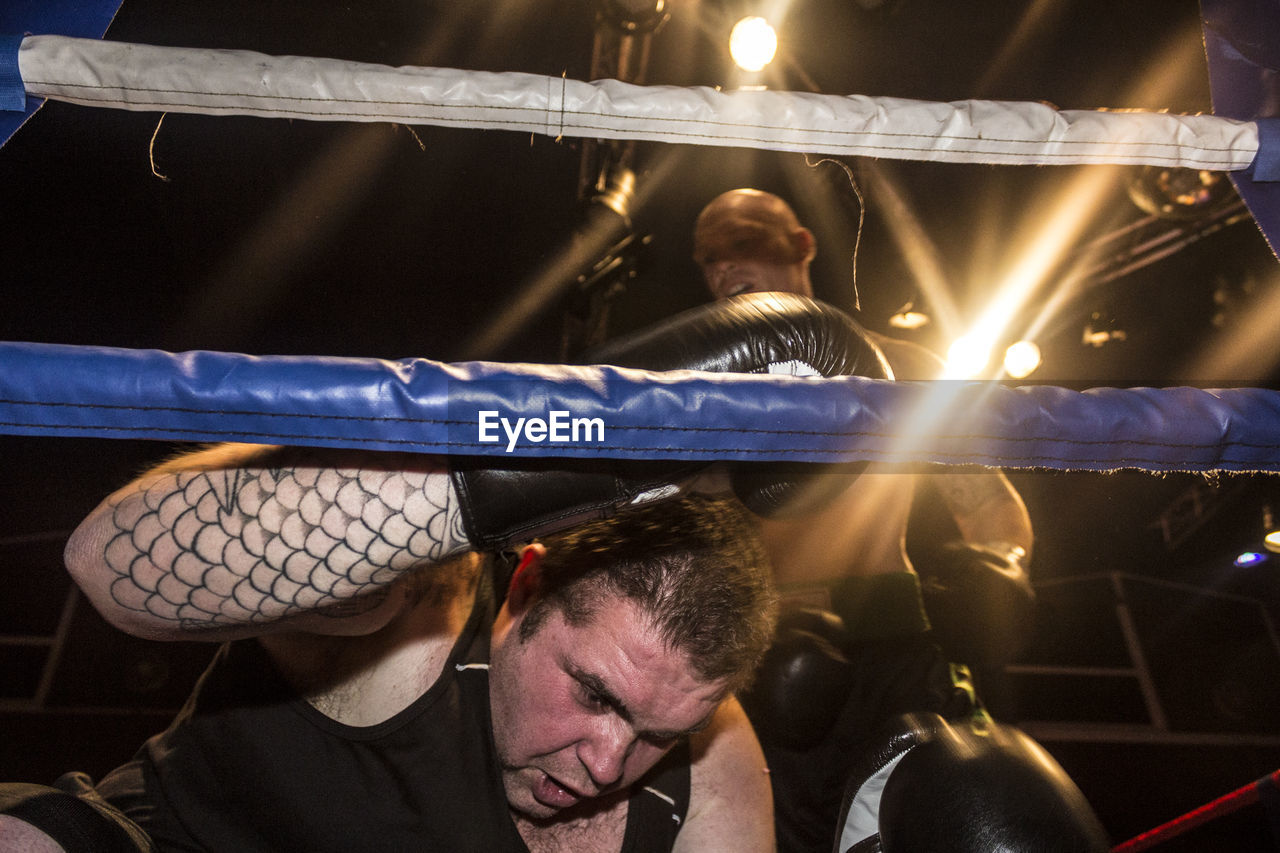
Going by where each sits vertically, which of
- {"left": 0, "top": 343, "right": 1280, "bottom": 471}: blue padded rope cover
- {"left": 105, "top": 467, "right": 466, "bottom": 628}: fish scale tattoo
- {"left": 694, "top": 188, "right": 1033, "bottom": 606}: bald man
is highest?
{"left": 694, "top": 188, "right": 1033, "bottom": 606}: bald man

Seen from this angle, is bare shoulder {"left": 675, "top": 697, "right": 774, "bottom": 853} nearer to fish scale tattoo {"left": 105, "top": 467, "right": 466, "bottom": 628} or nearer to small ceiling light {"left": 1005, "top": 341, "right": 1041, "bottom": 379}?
fish scale tattoo {"left": 105, "top": 467, "right": 466, "bottom": 628}

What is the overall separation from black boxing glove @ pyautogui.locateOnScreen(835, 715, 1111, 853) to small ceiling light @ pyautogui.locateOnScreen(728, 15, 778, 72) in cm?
251

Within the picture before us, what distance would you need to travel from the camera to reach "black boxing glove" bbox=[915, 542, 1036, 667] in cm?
189

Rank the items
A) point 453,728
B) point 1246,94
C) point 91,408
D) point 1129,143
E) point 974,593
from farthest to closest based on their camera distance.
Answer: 1. point 974,593
2. point 453,728
3. point 1246,94
4. point 1129,143
5. point 91,408

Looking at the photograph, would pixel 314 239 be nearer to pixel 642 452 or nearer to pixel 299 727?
pixel 299 727

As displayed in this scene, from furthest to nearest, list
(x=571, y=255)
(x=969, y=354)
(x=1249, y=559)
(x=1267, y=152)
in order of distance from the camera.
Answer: (x=1249, y=559), (x=969, y=354), (x=571, y=255), (x=1267, y=152)

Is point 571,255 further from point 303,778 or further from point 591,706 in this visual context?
point 303,778

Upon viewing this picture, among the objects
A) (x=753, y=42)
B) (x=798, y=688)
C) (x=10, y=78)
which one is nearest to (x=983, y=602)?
(x=798, y=688)

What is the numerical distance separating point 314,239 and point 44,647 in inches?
87.8

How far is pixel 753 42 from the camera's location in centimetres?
255

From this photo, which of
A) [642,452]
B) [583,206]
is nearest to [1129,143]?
[642,452]

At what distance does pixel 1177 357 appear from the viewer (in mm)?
4199

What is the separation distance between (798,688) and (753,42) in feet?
8.16

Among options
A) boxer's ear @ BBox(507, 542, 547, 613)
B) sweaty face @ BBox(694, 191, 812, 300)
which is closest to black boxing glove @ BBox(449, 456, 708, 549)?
boxer's ear @ BBox(507, 542, 547, 613)
